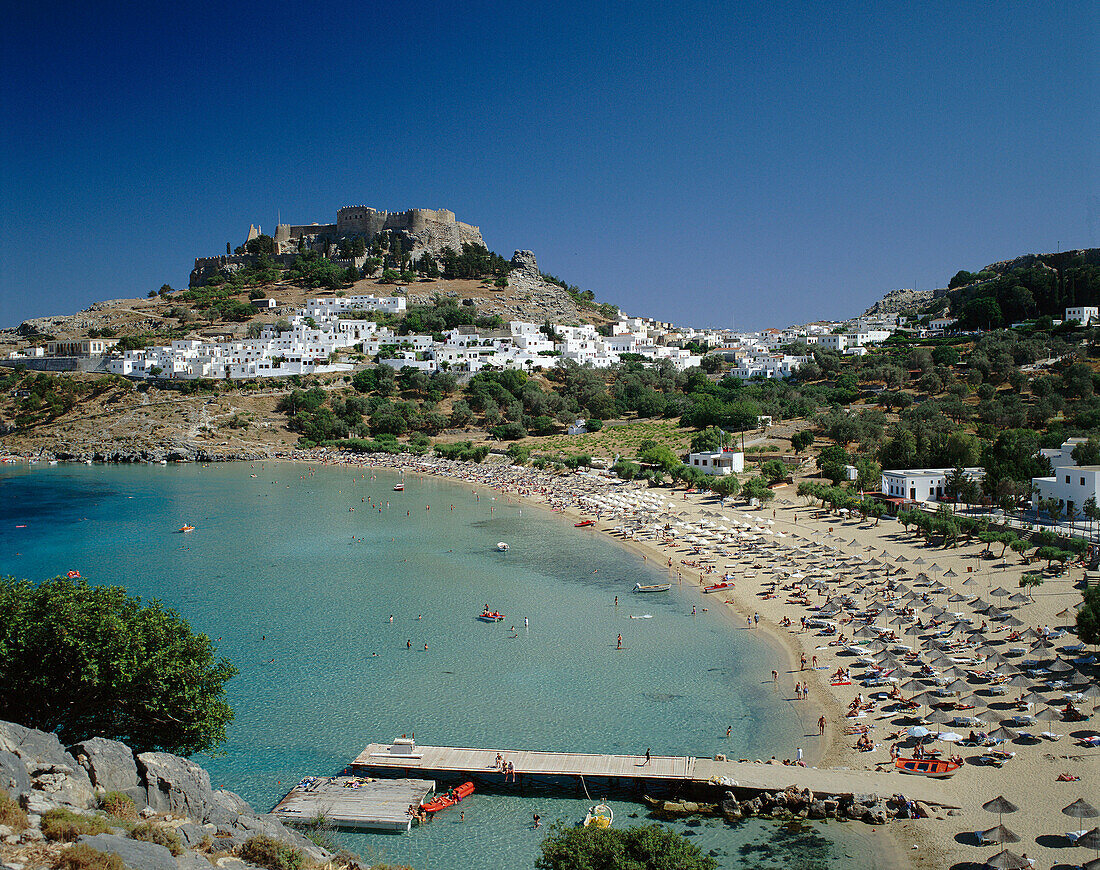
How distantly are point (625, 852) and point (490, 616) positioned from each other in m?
13.1

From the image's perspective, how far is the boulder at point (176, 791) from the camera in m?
8.88

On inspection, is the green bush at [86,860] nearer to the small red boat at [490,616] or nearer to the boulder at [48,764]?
the boulder at [48,764]

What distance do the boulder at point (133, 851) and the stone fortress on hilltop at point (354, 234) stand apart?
86153mm

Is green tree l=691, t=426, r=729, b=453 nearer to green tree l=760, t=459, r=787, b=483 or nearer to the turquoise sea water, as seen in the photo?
green tree l=760, t=459, r=787, b=483

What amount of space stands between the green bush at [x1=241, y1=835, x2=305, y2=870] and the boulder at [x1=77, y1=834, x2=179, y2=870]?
3.54 feet

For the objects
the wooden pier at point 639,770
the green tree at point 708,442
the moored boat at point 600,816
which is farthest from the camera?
the green tree at point 708,442

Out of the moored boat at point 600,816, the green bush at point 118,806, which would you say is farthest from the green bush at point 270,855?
the moored boat at point 600,816

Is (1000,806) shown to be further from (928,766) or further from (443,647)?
(443,647)

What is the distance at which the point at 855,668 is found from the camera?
15945 mm

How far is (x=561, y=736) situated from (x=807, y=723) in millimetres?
4663

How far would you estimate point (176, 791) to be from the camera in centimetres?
898

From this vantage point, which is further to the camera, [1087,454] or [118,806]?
[1087,454]

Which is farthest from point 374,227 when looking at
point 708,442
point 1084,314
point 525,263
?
point 1084,314

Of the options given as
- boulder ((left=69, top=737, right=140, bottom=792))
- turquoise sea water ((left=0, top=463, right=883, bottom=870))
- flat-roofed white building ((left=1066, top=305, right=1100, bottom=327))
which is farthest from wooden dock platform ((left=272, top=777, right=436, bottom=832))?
flat-roofed white building ((left=1066, top=305, right=1100, bottom=327))
